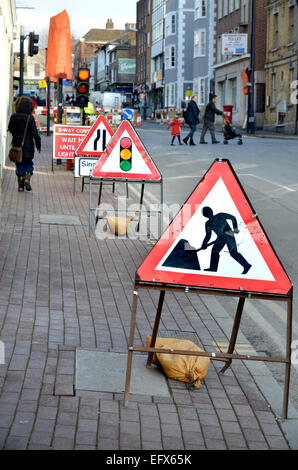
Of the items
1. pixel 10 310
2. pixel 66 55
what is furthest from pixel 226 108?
pixel 10 310

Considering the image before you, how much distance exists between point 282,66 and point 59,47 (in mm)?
29125

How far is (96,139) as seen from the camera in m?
14.1

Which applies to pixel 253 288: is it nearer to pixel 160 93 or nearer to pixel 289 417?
pixel 289 417

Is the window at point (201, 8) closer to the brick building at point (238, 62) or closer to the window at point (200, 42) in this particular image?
the window at point (200, 42)

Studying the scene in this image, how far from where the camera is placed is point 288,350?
5000 mm

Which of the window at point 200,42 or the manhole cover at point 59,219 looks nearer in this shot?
the manhole cover at point 59,219

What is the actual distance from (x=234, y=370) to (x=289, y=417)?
934 millimetres

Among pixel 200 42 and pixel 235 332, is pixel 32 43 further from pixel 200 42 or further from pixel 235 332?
pixel 200 42

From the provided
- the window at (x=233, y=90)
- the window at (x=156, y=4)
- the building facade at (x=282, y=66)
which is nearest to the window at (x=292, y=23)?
the building facade at (x=282, y=66)

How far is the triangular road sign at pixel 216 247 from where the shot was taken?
4.99 m

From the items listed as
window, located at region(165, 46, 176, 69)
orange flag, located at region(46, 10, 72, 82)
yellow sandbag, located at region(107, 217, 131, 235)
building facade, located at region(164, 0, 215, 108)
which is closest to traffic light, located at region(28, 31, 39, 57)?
orange flag, located at region(46, 10, 72, 82)

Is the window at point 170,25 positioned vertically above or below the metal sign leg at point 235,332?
above

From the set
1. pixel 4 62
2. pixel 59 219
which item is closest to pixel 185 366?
pixel 59 219

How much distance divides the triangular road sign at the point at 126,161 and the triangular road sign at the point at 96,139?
3.06m
